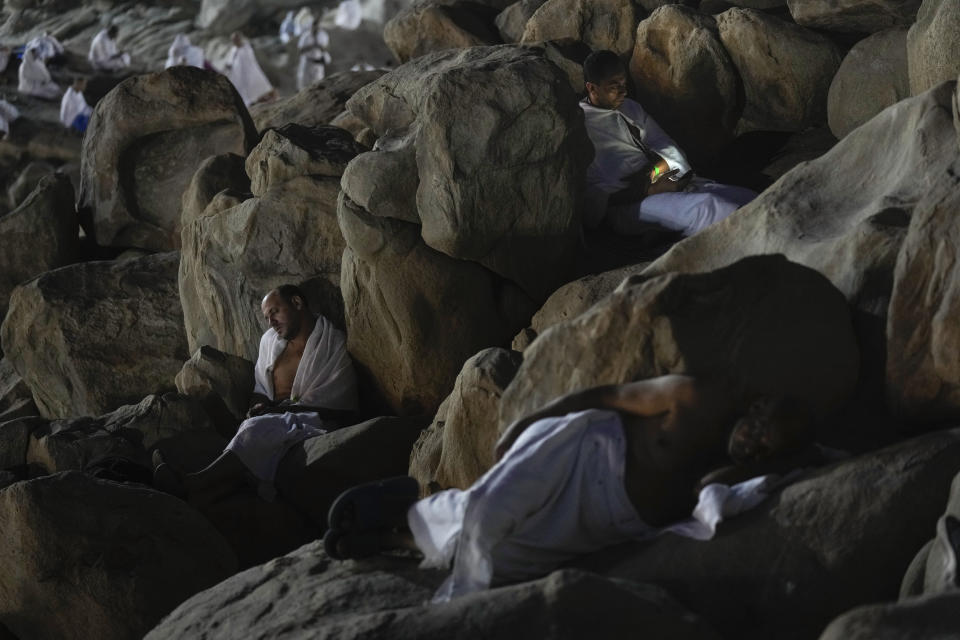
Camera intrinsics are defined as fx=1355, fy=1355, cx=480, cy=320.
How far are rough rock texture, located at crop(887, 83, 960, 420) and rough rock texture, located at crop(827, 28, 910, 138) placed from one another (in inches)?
152

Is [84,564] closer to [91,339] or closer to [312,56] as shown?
[91,339]

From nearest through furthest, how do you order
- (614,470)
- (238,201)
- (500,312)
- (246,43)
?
(614,470)
(500,312)
(238,201)
(246,43)

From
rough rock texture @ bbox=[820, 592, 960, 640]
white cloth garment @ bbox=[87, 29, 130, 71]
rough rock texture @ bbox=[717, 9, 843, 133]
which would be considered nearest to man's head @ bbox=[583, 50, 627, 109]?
rough rock texture @ bbox=[717, 9, 843, 133]

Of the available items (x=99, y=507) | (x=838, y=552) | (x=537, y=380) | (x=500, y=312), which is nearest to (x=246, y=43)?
A: (x=500, y=312)

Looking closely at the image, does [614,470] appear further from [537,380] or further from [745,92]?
[745,92]

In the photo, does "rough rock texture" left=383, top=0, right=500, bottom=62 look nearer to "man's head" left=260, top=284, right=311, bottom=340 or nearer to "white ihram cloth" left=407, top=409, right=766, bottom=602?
"man's head" left=260, top=284, right=311, bottom=340

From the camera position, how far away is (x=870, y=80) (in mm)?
8516

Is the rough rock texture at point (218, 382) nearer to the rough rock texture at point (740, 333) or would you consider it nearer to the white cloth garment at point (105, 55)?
the rough rock texture at point (740, 333)

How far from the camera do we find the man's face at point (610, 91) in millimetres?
8125

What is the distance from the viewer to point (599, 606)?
12.0ft

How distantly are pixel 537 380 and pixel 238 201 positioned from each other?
4.65 meters

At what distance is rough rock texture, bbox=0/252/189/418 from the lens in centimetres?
984

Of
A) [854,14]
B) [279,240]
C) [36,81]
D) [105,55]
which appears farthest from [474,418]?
[105,55]

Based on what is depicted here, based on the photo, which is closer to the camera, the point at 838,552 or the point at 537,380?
the point at 838,552
